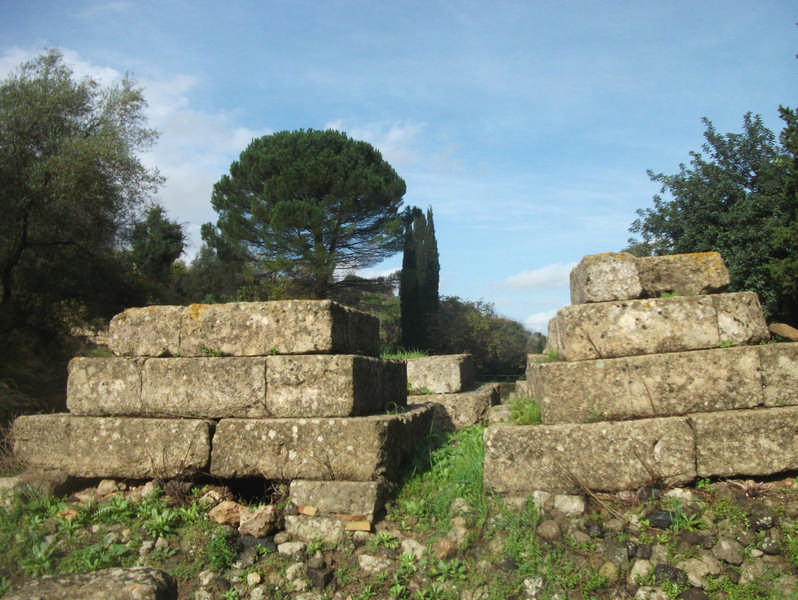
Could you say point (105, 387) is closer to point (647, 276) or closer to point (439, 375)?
point (439, 375)

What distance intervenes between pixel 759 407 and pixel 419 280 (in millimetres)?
19660

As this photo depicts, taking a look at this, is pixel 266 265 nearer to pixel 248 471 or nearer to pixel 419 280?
pixel 419 280

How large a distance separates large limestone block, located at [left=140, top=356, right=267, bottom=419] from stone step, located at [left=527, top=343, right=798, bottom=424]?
237cm

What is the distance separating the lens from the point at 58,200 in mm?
14164

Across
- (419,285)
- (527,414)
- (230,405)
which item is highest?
(419,285)

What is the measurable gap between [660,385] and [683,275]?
0.99m

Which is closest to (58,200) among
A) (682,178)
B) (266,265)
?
(266,265)

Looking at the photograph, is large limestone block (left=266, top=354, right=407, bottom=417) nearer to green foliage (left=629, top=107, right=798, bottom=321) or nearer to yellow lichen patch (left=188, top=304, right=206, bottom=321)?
yellow lichen patch (left=188, top=304, right=206, bottom=321)

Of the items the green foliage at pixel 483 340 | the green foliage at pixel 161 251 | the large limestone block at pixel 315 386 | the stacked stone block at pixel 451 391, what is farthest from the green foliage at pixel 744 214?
the green foliage at pixel 161 251

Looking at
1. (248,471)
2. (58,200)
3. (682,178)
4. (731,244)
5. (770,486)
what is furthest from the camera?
(682,178)

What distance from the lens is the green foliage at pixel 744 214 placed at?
13.6 metres

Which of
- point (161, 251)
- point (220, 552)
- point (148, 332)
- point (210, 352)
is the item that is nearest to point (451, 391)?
point (210, 352)

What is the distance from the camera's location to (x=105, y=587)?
2.44 meters

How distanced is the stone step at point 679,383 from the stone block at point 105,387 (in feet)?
11.5
